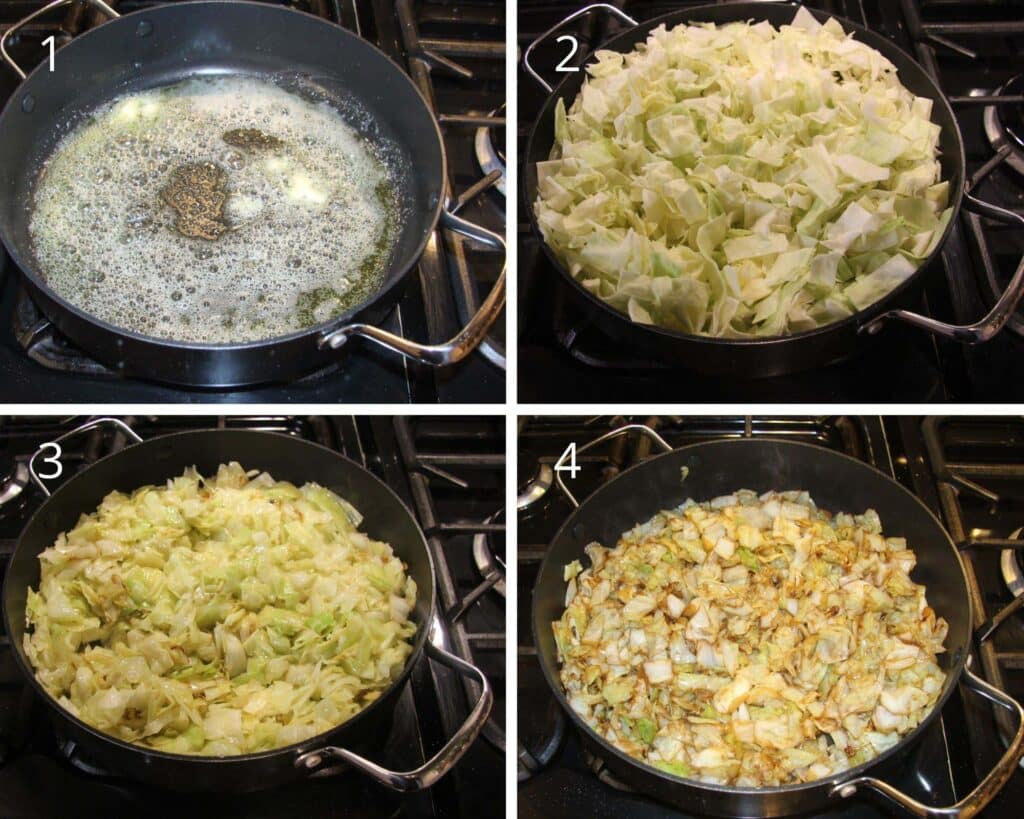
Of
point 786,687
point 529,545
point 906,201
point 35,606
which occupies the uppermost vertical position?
point 906,201

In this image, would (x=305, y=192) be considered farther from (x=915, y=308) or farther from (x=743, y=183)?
(x=915, y=308)

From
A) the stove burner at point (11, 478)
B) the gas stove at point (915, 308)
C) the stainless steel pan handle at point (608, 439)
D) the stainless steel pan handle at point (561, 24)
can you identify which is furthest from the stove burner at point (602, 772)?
the stainless steel pan handle at point (561, 24)

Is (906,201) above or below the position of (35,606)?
above

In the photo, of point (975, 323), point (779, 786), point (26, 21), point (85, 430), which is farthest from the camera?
point (26, 21)

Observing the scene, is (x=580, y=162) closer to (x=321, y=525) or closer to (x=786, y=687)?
(x=321, y=525)


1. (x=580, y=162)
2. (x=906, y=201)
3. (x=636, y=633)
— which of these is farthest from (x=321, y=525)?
(x=906, y=201)

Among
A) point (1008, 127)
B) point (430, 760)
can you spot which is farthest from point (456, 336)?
point (1008, 127)

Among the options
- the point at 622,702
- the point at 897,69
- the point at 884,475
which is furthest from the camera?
the point at 897,69
